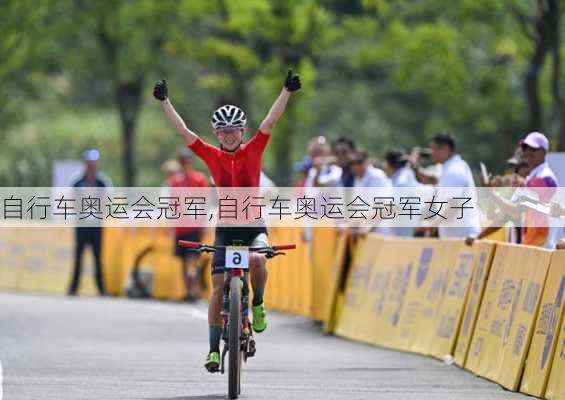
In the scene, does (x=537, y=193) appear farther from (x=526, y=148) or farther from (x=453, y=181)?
(x=453, y=181)

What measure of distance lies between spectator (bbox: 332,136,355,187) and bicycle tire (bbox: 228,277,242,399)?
7962 mm

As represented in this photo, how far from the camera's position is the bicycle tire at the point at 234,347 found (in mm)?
11672

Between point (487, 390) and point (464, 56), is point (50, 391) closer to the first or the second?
point (487, 390)

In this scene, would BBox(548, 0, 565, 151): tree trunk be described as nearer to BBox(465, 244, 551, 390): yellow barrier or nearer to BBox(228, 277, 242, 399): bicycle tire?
BBox(465, 244, 551, 390): yellow barrier

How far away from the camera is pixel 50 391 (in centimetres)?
1221

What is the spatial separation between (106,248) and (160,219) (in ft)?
7.64

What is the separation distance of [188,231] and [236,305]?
14.0m

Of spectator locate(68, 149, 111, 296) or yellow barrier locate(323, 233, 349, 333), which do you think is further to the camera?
spectator locate(68, 149, 111, 296)

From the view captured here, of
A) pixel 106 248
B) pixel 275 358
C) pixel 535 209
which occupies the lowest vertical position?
pixel 106 248

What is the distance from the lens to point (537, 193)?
14.4 m

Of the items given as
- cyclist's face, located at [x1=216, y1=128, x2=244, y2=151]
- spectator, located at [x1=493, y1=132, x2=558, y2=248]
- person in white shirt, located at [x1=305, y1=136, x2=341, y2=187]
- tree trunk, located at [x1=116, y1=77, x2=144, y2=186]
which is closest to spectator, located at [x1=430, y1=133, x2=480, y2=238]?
spectator, located at [x1=493, y1=132, x2=558, y2=248]

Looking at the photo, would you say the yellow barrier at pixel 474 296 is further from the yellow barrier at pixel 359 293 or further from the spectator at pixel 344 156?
the spectator at pixel 344 156

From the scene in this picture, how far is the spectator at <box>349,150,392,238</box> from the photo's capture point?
19.5m

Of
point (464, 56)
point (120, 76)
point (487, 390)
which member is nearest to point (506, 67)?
point (464, 56)
